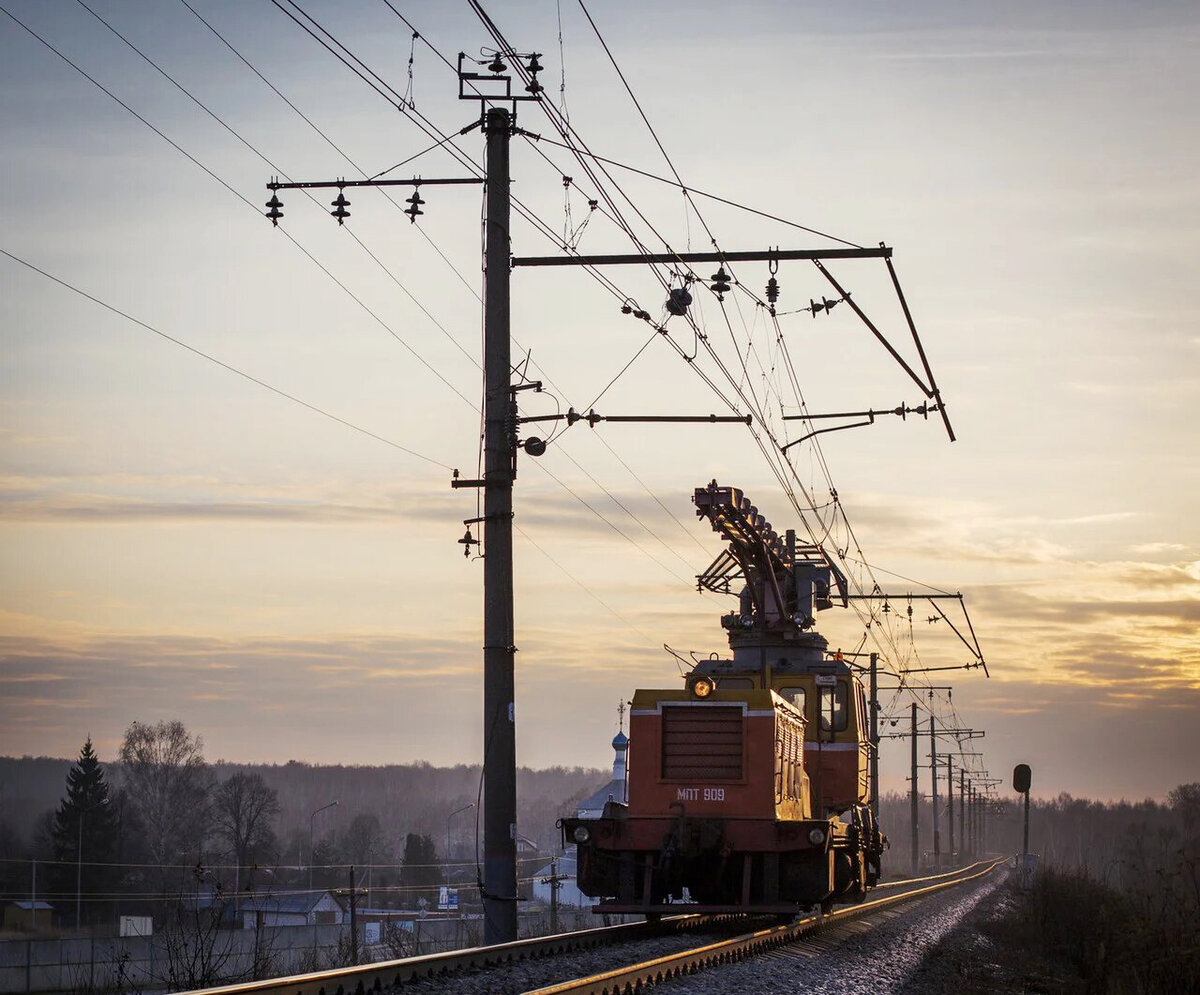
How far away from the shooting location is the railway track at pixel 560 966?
1044 cm

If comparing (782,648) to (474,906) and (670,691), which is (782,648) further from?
(474,906)

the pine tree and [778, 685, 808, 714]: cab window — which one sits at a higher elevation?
[778, 685, 808, 714]: cab window

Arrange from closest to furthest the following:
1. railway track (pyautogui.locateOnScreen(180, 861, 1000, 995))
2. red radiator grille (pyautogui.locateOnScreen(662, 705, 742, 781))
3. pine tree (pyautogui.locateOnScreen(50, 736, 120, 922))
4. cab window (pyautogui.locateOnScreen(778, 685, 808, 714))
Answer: railway track (pyautogui.locateOnScreen(180, 861, 1000, 995)), red radiator grille (pyautogui.locateOnScreen(662, 705, 742, 781)), cab window (pyautogui.locateOnScreen(778, 685, 808, 714)), pine tree (pyautogui.locateOnScreen(50, 736, 120, 922))

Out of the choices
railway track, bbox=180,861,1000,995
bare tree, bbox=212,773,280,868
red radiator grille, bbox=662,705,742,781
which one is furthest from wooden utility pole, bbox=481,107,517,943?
bare tree, bbox=212,773,280,868

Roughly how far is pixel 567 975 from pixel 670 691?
718cm

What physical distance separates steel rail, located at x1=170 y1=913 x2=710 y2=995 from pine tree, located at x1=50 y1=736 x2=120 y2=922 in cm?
6609

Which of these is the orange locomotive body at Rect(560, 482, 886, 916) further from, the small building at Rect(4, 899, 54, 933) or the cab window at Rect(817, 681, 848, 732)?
the small building at Rect(4, 899, 54, 933)

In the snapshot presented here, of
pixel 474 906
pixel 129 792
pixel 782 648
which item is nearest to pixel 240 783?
pixel 129 792

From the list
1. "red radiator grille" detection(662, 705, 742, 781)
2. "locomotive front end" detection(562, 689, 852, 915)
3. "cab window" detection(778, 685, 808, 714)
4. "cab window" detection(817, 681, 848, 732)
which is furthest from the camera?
"cab window" detection(817, 681, 848, 732)

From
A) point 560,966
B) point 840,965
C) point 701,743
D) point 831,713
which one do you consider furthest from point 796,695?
point 560,966

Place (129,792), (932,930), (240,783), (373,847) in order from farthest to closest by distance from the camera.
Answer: (373,847) < (129,792) < (240,783) < (932,930)

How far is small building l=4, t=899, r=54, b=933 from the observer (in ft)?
215

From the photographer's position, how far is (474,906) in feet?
274

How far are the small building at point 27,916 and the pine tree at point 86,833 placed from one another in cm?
486
